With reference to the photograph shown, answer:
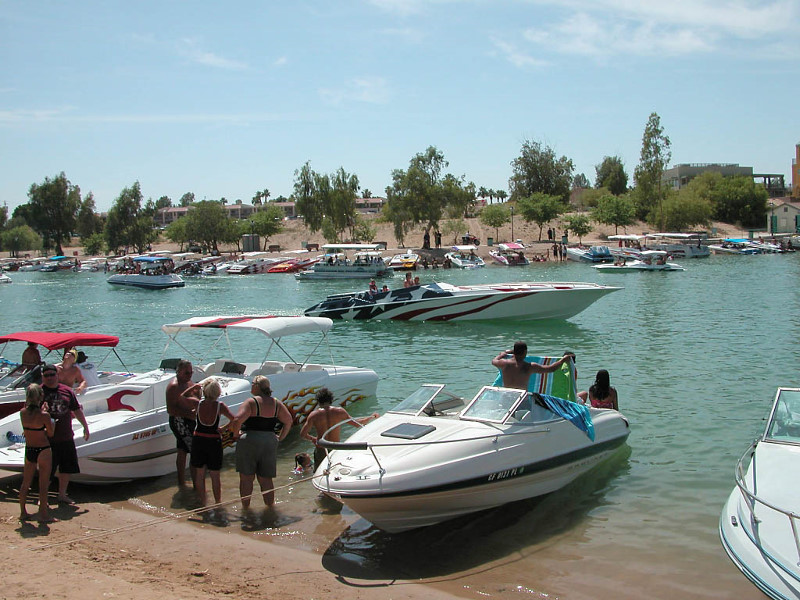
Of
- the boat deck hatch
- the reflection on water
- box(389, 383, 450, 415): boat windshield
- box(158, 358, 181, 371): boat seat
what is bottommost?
the reflection on water

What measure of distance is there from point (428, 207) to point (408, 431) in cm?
8301

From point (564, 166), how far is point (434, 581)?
370 feet

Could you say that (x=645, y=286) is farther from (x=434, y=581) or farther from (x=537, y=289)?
(x=434, y=581)

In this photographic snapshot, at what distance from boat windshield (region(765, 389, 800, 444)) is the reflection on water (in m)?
2.49

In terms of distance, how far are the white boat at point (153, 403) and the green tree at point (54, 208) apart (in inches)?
4894

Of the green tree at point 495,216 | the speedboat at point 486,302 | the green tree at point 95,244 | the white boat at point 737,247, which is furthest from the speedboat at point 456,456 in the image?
the green tree at point 95,244

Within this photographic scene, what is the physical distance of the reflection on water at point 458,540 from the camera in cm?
809

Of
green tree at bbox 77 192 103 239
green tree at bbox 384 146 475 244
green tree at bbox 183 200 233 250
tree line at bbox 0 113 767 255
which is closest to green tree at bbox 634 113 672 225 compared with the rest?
tree line at bbox 0 113 767 255

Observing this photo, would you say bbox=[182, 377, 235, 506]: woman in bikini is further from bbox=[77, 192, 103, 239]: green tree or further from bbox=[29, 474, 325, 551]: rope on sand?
bbox=[77, 192, 103, 239]: green tree

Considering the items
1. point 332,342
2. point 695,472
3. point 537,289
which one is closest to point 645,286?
point 537,289

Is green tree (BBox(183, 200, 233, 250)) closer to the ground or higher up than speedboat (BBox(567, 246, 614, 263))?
higher up

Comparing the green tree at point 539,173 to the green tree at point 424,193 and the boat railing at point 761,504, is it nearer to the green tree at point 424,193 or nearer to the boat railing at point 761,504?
the green tree at point 424,193

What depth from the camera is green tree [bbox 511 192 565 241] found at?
9750cm

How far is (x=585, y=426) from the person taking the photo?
33.9 feet
